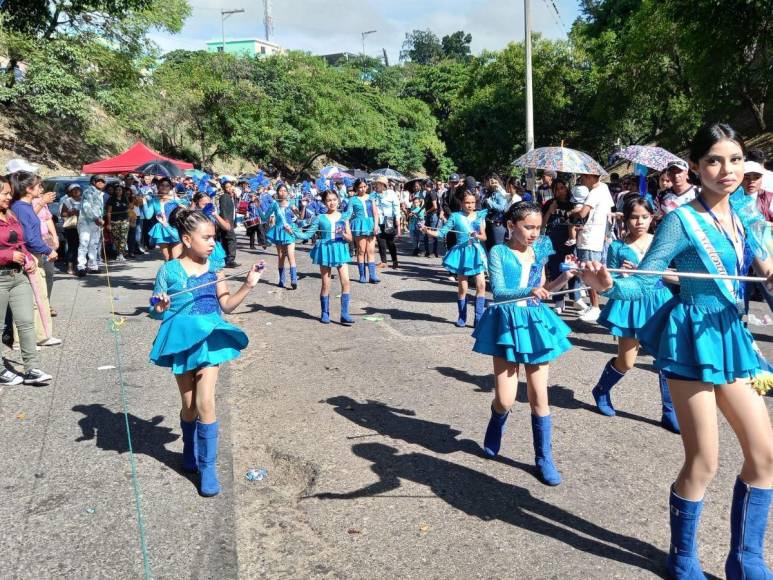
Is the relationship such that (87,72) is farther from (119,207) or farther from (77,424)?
(77,424)

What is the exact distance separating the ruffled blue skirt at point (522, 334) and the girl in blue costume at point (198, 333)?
155 centimetres

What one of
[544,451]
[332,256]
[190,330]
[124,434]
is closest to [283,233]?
[332,256]

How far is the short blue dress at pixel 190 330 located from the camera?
13.8 feet

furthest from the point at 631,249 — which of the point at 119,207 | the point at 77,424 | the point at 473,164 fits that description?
the point at 473,164

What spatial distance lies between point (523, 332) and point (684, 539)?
61.4 inches

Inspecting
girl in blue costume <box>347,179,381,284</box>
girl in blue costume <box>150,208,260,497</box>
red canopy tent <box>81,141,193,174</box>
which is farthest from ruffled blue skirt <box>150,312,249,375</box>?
red canopy tent <box>81,141,193,174</box>

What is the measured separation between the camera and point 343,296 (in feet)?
30.7

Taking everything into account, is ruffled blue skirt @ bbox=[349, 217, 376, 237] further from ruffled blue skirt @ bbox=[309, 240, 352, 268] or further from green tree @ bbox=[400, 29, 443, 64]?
green tree @ bbox=[400, 29, 443, 64]

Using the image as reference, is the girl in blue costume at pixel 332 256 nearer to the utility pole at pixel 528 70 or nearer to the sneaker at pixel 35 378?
the sneaker at pixel 35 378

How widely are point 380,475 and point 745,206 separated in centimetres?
272

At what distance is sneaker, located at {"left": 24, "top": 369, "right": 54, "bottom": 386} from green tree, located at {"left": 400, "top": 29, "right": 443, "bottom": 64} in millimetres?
109579

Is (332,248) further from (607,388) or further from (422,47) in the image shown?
(422,47)

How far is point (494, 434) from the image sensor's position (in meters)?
4.72

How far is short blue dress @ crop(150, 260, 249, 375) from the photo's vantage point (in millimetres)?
4211
